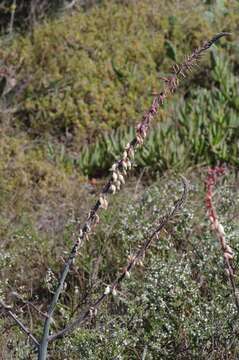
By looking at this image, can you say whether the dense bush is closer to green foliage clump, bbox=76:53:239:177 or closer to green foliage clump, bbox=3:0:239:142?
green foliage clump, bbox=76:53:239:177

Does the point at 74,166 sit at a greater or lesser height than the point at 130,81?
lesser

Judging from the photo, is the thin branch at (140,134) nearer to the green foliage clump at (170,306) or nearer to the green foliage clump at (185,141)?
the green foliage clump at (170,306)

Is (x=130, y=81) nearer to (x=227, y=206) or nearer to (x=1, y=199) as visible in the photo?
(x=1, y=199)

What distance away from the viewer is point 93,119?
7027 millimetres

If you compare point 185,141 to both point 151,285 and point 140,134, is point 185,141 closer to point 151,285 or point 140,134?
point 151,285

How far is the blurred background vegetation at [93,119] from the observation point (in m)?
A: 4.93

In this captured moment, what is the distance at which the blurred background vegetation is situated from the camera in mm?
4934

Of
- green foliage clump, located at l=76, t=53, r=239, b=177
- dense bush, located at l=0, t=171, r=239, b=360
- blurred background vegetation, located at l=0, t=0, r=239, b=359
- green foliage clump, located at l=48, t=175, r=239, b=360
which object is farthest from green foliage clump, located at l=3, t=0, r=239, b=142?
green foliage clump, located at l=48, t=175, r=239, b=360

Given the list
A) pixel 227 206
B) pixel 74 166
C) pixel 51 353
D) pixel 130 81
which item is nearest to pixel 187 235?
pixel 227 206

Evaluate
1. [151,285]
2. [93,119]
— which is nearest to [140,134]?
[151,285]

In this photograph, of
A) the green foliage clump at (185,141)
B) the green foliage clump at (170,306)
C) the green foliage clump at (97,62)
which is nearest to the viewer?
the green foliage clump at (170,306)

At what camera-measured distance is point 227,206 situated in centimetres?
503

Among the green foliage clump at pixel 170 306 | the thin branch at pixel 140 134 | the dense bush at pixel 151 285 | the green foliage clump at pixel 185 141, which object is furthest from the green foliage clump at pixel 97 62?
the thin branch at pixel 140 134

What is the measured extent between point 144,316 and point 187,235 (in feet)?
2.94
